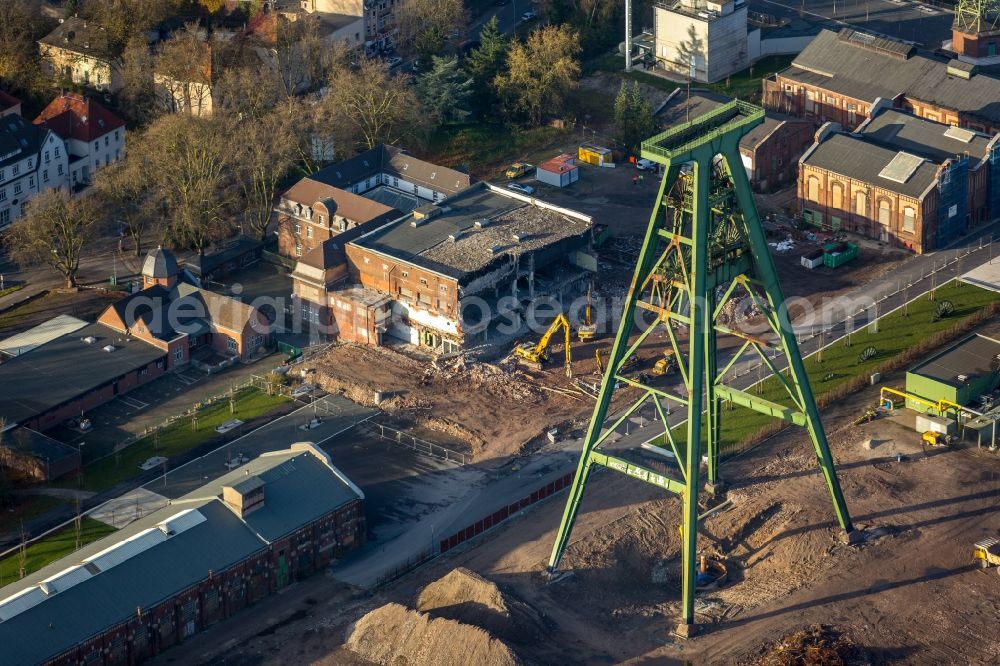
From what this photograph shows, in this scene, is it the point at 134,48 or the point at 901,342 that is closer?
the point at 901,342

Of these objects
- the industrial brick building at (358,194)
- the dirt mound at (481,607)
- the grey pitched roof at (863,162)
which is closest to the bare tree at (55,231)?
the industrial brick building at (358,194)

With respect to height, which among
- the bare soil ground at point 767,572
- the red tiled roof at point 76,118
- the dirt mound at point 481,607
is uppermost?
the red tiled roof at point 76,118

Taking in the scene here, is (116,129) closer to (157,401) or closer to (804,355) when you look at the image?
(157,401)

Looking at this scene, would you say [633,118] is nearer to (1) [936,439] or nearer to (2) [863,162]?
(2) [863,162]

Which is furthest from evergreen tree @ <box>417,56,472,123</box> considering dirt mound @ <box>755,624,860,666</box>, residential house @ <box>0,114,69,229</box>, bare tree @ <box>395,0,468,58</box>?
dirt mound @ <box>755,624,860,666</box>

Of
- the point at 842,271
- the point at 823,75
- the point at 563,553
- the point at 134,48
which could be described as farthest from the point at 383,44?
the point at 563,553

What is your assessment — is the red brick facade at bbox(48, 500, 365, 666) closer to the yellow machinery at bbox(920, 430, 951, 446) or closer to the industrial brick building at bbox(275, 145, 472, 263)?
the industrial brick building at bbox(275, 145, 472, 263)

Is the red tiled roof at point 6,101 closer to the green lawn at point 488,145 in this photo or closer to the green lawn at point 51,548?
the green lawn at point 488,145
